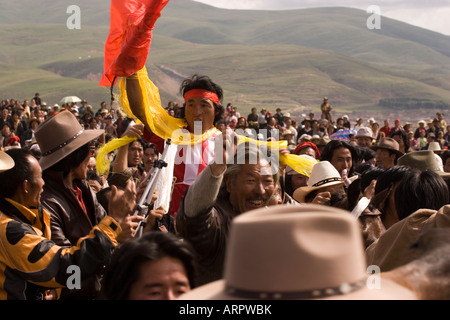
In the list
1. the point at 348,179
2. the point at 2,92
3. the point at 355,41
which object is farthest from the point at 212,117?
the point at 355,41

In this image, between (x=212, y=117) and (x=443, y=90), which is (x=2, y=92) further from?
(x=212, y=117)

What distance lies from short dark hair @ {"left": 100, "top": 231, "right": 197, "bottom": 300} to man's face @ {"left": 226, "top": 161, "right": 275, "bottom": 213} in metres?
0.91

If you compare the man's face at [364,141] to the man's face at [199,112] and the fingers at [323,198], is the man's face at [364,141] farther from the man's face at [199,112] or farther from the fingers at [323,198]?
the man's face at [199,112]

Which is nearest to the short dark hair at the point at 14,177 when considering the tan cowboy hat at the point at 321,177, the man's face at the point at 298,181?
the tan cowboy hat at the point at 321,177

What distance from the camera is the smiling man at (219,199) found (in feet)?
10.4

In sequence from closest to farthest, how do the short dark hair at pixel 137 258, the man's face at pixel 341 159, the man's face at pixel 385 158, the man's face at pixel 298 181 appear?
the short dark hair at pixel 137 258 < the man's face at pixel 298 181 < the man's face at pixel 341 159 < the man's face at pixel 385 158

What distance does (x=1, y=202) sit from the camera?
3.32 meters

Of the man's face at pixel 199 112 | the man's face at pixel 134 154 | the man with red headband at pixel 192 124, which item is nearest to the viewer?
the man with red headband at pixel 192 124

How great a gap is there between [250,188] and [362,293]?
2071 millimetres

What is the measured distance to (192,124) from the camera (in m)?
5.08

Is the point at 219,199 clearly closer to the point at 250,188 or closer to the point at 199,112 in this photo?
the point at 250,188

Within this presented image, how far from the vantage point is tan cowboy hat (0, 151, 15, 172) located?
3.29 meters

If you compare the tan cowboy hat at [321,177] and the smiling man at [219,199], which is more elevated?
the smiling man at [219,199]

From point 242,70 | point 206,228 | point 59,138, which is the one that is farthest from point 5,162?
point 242,70
